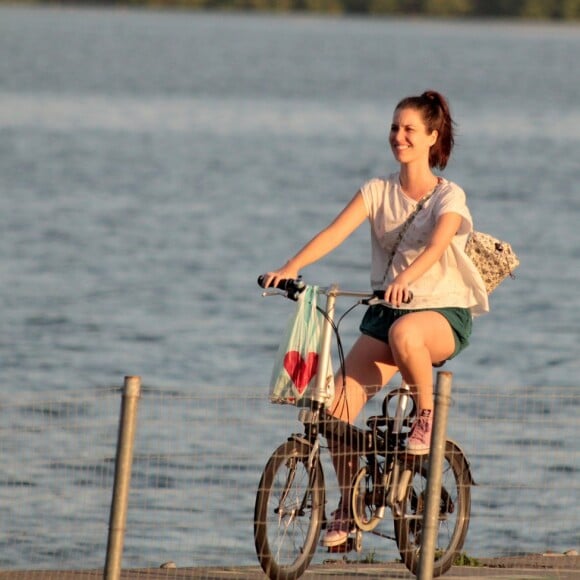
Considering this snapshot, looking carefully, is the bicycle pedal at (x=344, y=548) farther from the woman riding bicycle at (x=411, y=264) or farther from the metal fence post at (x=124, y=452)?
the metal fence post at (x=124, y=452)

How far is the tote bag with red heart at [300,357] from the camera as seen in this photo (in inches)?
292

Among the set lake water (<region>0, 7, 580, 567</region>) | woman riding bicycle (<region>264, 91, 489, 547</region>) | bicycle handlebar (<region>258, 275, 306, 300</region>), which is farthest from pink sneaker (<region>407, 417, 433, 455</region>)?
bicycle handlebar (<region>258, 275, 306, 300</region>)

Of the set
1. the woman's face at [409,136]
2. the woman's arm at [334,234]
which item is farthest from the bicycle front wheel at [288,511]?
the woman's face at [409,136]

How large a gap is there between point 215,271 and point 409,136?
18885mm

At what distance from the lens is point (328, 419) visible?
7488 millimetres

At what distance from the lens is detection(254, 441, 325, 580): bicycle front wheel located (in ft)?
23.9

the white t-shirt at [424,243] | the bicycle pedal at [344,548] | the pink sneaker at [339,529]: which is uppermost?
the white t-shirt at [424,243]

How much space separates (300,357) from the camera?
293 inches

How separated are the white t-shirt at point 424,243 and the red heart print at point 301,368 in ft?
1.68

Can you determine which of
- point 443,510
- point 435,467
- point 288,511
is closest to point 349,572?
point 443,510

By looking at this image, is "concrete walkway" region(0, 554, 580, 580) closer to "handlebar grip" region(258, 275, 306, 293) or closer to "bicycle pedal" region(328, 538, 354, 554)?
"bicycle pedal" region(328, 538, 354, 554)

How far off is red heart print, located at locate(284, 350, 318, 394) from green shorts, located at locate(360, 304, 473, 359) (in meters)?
0.40

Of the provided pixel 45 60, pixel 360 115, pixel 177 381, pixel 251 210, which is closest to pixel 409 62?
pixel 45 60

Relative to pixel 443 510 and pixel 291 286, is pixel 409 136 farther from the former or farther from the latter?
pixel 443 510
